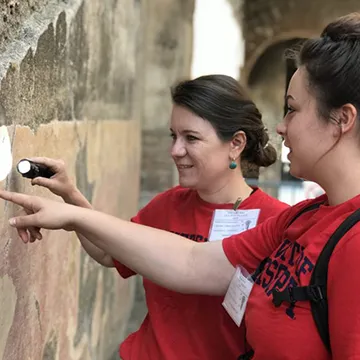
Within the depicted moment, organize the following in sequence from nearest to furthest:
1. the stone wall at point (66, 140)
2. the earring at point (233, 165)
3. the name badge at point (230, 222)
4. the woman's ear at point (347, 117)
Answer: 1. the woman's ear at point (347, 117)
2. the stone wall at point (66, 140)
3. the name badge at point (230, 222)
4. the earring at point (233, 165)

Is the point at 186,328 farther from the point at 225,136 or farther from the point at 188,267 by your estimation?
the point at 225,136

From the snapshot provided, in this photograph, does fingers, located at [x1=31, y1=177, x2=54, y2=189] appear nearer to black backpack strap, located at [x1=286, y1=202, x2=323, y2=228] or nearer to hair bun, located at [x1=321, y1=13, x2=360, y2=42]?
black backpack strap, located at [x1=286, y1=202, x2=323, y2=228]

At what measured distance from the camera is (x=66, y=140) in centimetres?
202

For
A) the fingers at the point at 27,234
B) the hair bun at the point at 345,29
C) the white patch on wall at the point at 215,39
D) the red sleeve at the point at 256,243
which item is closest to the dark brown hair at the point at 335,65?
the hair bun at the point at 345,29

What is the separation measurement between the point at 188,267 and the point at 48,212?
0.35m

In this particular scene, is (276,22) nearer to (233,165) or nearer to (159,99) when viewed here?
(159,99)

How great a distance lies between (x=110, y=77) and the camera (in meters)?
2.76

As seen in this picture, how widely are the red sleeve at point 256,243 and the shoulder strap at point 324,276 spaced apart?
0.84 feet

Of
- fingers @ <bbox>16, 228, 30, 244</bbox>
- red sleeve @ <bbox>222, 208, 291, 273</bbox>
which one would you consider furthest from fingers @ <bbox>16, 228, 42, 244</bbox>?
red sleeve @ <bbox>222, 208, 291, 273</bbox>

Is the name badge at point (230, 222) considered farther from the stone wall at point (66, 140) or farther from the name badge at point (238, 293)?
the stone wall at point (66, 140)

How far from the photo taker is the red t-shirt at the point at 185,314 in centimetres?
154

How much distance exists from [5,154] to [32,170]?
0.10 metres

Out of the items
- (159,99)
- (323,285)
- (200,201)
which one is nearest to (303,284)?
(323,285)

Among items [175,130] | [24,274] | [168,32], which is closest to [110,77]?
[175,130]
